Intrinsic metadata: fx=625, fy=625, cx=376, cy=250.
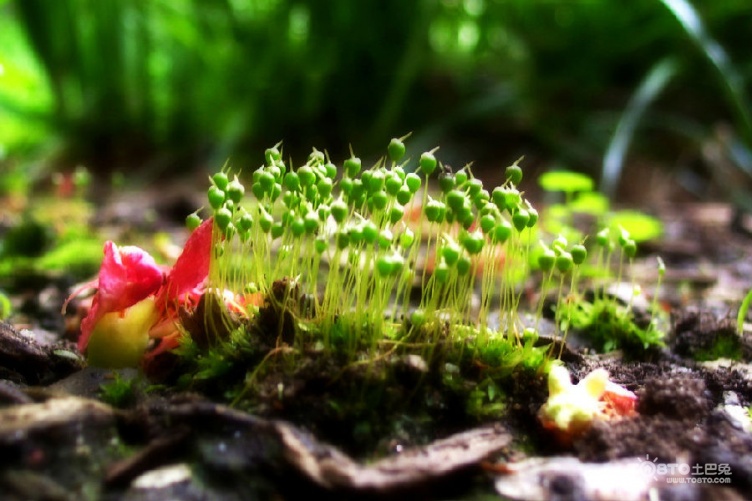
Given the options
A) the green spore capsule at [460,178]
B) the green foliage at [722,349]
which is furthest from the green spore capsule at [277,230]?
the green foliage at [722,349]

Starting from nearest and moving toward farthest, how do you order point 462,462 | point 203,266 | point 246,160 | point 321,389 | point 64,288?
point 462,462, point 321,389, point 203,266, point 64,288, point 246,160

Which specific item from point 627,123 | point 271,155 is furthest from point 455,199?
point 627,123

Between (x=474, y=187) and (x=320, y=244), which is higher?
(x=474, y=187)

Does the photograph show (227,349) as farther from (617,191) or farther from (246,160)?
(246,160)

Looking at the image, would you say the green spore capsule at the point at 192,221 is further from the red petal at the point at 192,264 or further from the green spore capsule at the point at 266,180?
the green spore capsule at the point at 266,180

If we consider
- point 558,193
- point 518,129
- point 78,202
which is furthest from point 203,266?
point 518,129

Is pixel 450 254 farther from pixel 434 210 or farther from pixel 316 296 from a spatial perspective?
pixel 316 296

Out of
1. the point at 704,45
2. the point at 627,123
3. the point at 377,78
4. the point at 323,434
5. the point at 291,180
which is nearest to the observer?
the point at 323,434
